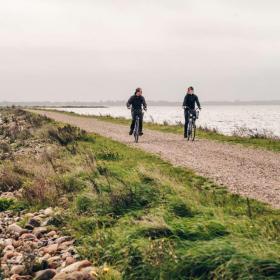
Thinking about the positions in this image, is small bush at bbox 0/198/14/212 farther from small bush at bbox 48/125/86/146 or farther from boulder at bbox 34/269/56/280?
small bush at bbox 48/125/86/146

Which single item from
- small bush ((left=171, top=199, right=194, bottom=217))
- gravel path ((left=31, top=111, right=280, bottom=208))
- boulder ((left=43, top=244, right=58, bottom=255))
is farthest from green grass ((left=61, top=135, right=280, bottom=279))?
gravel path ((left=31, top=111, right=280, bottom=208))

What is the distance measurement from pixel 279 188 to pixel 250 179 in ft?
4.26

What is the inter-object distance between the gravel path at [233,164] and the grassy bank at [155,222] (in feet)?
2.00

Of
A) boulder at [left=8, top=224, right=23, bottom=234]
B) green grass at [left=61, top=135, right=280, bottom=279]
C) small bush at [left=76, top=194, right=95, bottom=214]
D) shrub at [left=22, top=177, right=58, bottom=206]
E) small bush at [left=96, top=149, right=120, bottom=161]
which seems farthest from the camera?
small bush at [left=96, top=149, right=120, bottom=161]

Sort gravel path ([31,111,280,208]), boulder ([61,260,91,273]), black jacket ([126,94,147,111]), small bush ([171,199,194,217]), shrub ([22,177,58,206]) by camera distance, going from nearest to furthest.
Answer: boulder ([61,260,91,273]), small bush ([171,199,194,217]), shrub ([22,177,58,206]), gravel path ([31,111,280,208]), black jacket ([126,94,147,111])

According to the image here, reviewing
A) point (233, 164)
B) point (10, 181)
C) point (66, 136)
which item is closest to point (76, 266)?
point (10, 181)

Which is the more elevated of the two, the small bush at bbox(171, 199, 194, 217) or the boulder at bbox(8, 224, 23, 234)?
the small bush at bbox(171, 199, 194, 217)

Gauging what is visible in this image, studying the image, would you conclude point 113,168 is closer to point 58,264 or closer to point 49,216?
point 49,216

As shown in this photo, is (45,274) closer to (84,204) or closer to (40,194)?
(84,204)

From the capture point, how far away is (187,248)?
5668 mm

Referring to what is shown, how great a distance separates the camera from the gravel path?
10.2 metres

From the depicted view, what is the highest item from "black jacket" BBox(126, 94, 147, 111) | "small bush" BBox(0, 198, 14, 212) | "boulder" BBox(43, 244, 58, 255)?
"black jacket" BBox(126, 94, 147, 111)

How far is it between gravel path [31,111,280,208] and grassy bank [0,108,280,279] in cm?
61

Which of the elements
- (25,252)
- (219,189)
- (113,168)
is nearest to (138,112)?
(113,168)
